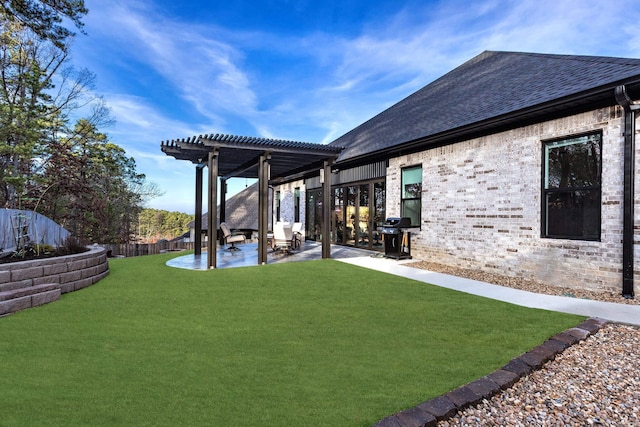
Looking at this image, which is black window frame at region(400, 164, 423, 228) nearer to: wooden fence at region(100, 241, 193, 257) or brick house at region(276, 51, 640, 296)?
brick house at region(276, 51, 640, 296)

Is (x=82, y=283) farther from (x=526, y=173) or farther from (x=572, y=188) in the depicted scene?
(x=572, y=188)

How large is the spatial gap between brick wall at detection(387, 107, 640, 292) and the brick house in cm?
2

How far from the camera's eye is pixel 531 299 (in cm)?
548

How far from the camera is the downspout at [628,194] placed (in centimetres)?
546

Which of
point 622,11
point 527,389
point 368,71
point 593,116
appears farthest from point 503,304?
point 368,71

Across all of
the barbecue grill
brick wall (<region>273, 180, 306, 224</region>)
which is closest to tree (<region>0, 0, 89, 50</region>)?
the barbecue grill

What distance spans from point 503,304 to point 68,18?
12.0 metres

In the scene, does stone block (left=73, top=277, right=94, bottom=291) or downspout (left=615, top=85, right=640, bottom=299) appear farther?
stone block (left=73, top=277, right=94, bottom=291)

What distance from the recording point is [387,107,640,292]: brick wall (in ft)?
19.0

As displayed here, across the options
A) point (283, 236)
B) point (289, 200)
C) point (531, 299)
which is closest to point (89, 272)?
point (283, 236)

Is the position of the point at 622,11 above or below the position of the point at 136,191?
above

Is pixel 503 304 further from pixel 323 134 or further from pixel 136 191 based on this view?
pixel 136 191

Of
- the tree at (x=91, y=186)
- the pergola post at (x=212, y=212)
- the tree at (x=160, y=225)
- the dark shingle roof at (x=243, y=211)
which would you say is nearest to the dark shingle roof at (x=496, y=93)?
the pergola post at (x=212, y=212)

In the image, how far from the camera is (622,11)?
8.20 meters
